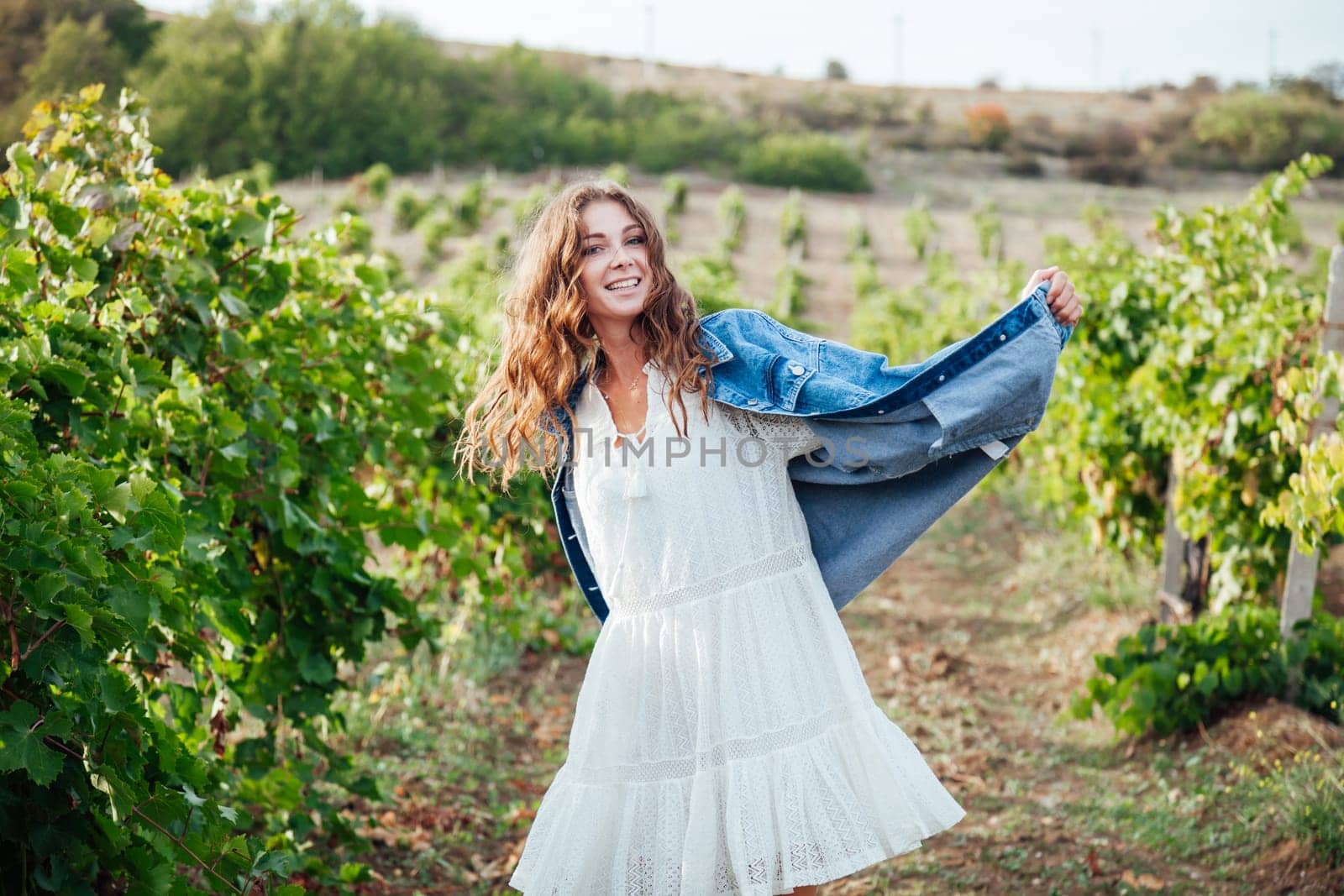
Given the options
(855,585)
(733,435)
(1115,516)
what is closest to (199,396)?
(733,435)

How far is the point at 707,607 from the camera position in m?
2.08

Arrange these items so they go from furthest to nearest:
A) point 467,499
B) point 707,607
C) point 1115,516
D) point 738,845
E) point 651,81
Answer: point 651,81 → point 1115,516 → point 467,499 → point 707,607 → point 738,845

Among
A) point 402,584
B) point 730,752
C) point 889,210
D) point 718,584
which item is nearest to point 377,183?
point 889,210

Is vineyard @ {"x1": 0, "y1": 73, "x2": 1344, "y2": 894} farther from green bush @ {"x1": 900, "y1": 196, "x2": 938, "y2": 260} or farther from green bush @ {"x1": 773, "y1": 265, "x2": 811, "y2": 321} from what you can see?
green bush @ {"x1": 900, "y1": 196, "x2": 938, "y2": 260}

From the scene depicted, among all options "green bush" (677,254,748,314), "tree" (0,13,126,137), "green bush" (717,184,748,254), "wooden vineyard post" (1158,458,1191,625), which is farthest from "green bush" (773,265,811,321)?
"tree" (0,13,126,137)

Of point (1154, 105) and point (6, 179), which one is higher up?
point (1154, 105)

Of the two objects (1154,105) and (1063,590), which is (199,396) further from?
(1154,105)

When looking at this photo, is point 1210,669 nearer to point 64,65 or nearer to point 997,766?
point 997,766

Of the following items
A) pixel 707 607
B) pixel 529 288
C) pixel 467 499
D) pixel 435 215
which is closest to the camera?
pixel 707 607

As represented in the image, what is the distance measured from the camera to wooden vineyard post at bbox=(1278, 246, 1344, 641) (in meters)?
3.68

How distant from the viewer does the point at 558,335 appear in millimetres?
2211

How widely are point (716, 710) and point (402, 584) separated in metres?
3.00

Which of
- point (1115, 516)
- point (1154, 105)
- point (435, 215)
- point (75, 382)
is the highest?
point (1154, 105)

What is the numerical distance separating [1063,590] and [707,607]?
455cm
